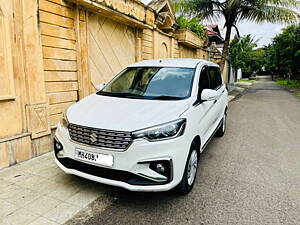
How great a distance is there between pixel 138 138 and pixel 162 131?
29cm

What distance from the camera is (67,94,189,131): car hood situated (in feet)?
9.13

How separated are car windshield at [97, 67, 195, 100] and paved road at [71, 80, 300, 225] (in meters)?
1.39

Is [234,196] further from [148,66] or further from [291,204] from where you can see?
[148,66]

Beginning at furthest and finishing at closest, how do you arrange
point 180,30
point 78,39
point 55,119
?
point 180,30, point 78,39, point 55,119

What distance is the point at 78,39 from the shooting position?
5410 mm

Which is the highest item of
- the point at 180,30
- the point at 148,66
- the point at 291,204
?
the point at 180,30

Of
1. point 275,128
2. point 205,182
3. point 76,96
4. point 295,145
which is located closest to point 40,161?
point 76,96

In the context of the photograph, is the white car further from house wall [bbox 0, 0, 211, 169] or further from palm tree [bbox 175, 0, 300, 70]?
palm tree [bbox 175, 0, 300, 70]

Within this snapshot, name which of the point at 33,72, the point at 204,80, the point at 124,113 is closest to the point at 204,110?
the point at 204,80

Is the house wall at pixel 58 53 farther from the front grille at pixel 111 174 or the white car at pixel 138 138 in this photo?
the front grille at pixel 111 174

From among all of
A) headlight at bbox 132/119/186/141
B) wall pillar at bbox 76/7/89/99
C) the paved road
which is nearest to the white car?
headlight at bbox 132/119/186/141

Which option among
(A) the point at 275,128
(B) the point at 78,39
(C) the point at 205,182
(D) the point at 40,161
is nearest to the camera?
(C) the point at 205,182

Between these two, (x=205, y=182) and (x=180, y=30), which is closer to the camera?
(x=205, y=182)

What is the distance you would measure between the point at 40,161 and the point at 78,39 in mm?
2746
